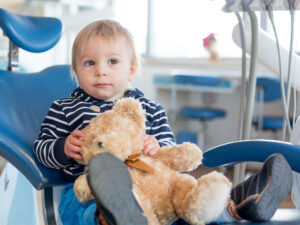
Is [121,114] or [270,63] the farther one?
[270,63]

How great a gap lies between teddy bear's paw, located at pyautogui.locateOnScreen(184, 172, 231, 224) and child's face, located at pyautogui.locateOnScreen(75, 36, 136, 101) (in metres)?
0.48

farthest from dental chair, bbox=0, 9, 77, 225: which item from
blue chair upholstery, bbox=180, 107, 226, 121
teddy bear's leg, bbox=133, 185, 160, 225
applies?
blue chair upholstery, bbox=180, 107, 226, 121

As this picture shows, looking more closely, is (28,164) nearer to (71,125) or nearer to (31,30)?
(71,125)

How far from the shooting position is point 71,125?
125 centimetres

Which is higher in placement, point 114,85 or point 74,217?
point 114,85

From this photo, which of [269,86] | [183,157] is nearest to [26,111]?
[183,157]

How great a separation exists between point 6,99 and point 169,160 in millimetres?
703

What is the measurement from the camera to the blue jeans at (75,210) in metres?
0.96

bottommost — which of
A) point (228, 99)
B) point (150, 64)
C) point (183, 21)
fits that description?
point (228, 99)

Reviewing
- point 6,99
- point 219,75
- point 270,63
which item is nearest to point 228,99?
point 219,75

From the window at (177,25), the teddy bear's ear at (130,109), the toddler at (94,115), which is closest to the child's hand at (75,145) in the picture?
the toddler at (94,115)

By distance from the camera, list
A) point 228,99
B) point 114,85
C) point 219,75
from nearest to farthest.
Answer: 1. point 114,85
2. point 219,75
3. point 228,99

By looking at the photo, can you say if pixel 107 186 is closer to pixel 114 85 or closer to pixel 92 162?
pixel 92 162

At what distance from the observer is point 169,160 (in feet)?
3.24
